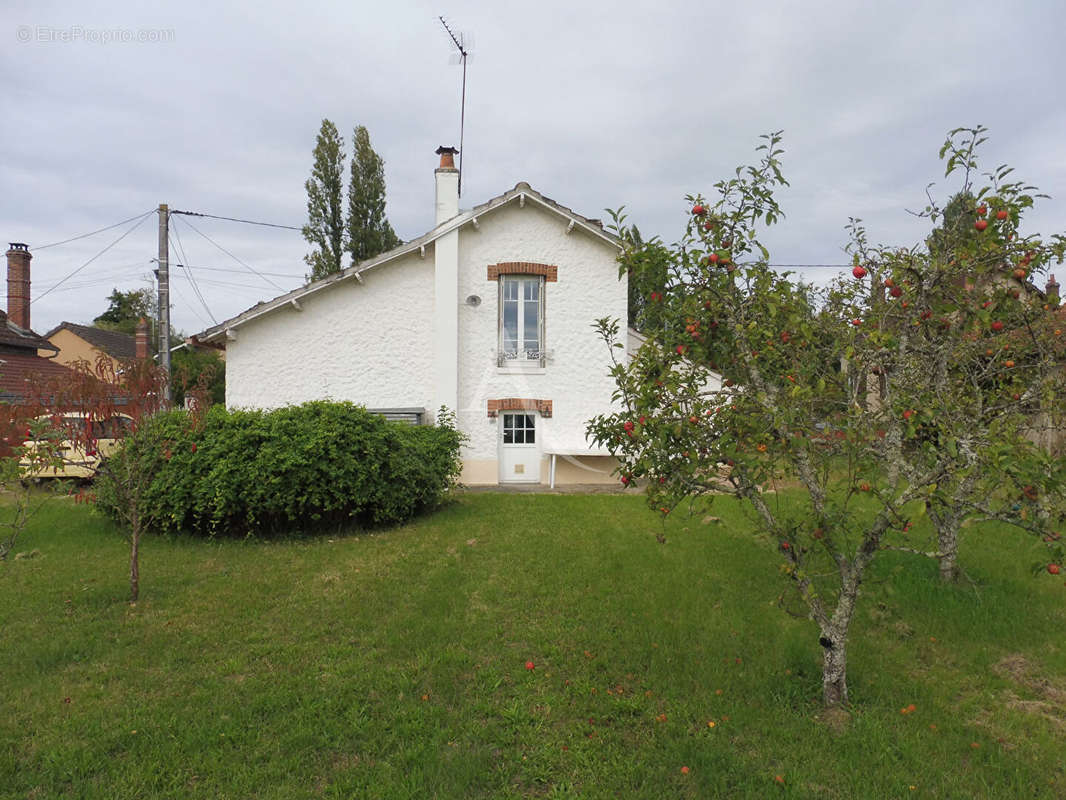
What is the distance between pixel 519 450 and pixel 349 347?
14.3ft

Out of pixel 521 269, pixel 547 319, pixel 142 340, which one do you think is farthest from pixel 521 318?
pixel 142 340

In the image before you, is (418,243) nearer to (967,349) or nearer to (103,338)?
(967,349)

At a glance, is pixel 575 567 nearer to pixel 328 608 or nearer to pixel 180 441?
pixel 328 608

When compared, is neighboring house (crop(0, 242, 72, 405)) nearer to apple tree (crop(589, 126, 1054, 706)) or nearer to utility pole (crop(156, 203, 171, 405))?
utility pole (crop(156, 203, 171, 405))

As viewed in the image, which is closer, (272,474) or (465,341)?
(272,474)

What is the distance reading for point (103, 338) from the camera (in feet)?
116

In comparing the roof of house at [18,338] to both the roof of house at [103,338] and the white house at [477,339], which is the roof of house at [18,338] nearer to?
the white house at [477,339]

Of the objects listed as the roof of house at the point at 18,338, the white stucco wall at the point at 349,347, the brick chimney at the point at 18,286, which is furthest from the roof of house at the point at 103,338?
the white stucco wall at the point at 349,347

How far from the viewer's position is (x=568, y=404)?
13609mm

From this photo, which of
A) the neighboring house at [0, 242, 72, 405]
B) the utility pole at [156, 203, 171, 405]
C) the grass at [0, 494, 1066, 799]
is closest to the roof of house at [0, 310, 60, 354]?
the neighboring house at [0, 242, 72, 405]

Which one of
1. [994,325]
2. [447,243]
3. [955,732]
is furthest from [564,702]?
[447,243]

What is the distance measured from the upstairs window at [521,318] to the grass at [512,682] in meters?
6.87

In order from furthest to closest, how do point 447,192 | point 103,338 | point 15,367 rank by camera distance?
point 103,338, point 15,367, point 447,192

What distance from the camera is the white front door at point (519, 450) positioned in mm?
13695
